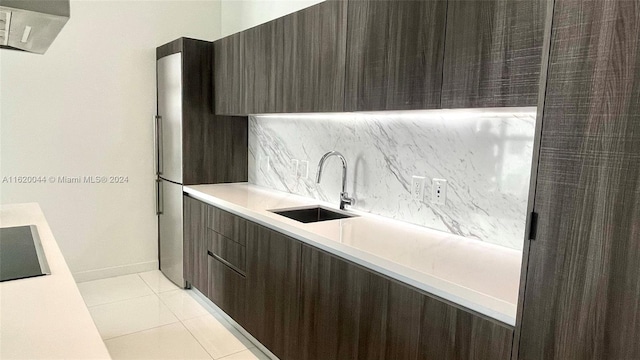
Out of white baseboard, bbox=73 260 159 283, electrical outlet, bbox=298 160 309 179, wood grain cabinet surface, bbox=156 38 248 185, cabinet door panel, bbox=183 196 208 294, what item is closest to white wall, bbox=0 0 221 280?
white baseboard, bbox=73 260 159 283

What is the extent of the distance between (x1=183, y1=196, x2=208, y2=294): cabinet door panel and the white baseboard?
0.69 meters

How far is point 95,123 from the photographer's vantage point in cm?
340

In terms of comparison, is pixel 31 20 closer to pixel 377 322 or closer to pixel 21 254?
pixel 21 254

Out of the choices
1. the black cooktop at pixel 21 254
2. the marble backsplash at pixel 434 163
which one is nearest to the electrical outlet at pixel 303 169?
the marble backsplash at pixel 434 163

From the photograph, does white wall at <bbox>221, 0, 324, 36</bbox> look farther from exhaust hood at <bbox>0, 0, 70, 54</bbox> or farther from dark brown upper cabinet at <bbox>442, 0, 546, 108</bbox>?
exhaust hood at <bbox>0, 0, 70, 54</bbox>

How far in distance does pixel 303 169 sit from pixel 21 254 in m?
1.81

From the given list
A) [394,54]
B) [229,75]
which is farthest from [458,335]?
[229,75]

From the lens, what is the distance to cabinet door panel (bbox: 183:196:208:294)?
300 centimetres

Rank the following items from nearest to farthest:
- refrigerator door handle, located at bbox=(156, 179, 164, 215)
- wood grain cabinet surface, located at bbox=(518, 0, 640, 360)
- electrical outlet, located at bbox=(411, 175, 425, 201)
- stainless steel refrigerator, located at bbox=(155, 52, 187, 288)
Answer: wood grain cabinet surface, located at bbox=(518, 0, 640, 360)
electrical outlet, located at bbox=(411, 175, 425, 201)
stainless steel refrigerator, located at bbox=(155, 52, 187, 288)
refrigerator door handle, located at bbox=(156, 179, 164, 215)

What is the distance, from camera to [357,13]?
191cm

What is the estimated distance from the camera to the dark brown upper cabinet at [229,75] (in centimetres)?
285

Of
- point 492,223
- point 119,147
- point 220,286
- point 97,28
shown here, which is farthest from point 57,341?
point 97,28

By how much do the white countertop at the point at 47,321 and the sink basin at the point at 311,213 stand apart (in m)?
1.37

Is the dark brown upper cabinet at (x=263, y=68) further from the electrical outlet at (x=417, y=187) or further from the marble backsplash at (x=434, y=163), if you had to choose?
the electrical outlet at (x=417, y=187)
